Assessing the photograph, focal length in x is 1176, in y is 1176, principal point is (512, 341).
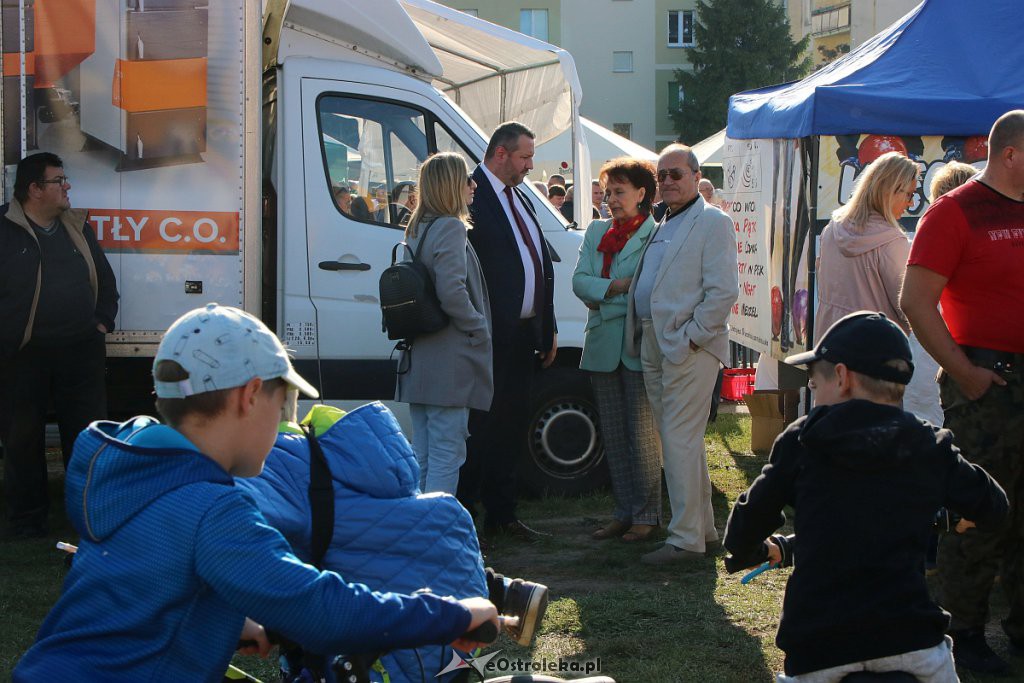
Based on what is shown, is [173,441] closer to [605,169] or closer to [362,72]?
[605,169]

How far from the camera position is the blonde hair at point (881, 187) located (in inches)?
208

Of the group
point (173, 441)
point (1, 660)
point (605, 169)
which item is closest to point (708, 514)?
point (605, 169)

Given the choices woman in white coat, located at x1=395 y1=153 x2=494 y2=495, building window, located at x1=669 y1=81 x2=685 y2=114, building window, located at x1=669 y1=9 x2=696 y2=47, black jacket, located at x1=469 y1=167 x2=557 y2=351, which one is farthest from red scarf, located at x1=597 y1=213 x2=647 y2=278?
building window, located at x1=669 y1=9 x2=696 y2=47

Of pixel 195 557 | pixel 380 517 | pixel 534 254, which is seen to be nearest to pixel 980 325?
pixel 534 254

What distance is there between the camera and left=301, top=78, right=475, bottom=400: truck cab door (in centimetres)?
655

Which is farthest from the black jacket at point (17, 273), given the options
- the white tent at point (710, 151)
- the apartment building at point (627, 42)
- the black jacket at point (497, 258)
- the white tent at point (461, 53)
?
the apartment building at point (627, 42)

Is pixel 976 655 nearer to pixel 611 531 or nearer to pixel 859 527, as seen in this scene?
pixel 859 527

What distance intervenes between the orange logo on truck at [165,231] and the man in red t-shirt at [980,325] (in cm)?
362

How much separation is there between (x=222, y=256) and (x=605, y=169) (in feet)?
6.89

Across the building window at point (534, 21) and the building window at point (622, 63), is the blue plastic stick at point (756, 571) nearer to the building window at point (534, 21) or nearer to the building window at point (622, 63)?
the building window at point (534, 21)

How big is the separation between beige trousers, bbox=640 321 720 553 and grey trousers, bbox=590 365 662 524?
0.42 metres

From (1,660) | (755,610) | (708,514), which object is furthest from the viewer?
(708,514)

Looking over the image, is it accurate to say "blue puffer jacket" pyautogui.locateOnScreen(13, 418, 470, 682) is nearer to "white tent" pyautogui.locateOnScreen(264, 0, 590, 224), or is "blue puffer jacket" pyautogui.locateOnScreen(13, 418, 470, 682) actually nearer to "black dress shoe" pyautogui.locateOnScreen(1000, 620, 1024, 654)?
"black dress shoe" pyautogui.locateOnScreen(1000, 620, 1024, 654)

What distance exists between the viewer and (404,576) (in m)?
2.49
